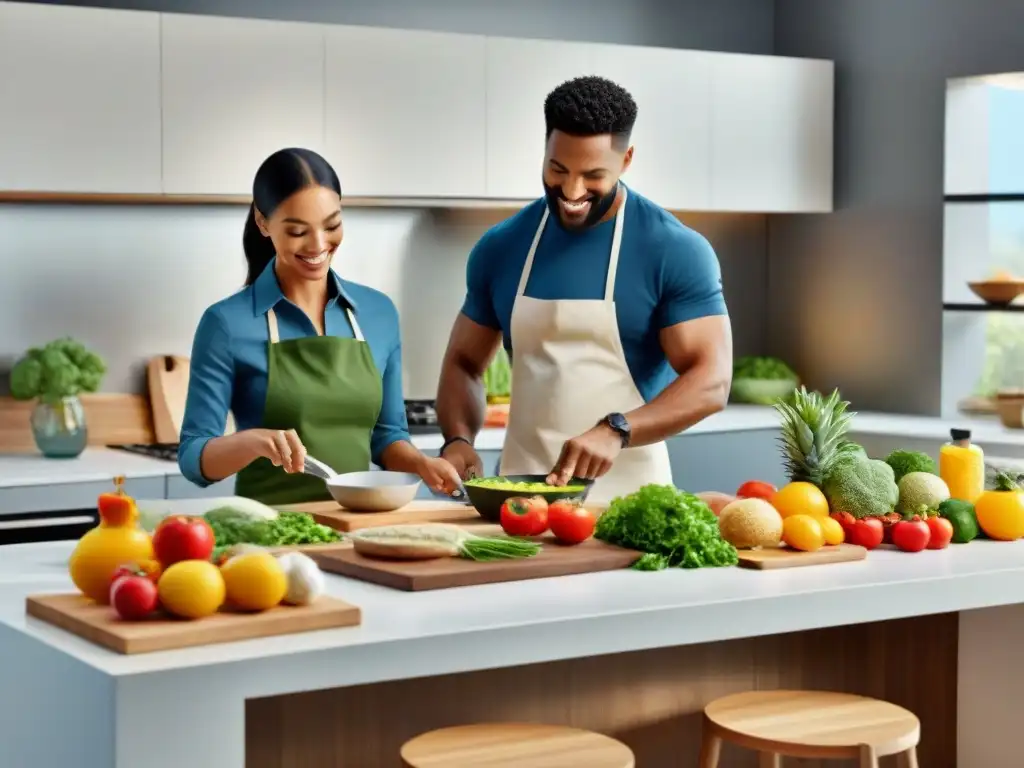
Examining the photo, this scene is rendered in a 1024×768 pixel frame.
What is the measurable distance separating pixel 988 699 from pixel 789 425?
66 cm

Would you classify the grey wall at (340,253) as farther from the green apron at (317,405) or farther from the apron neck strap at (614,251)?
the apron neck strap at (614,251)

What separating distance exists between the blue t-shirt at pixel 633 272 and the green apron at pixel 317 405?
0.41 meters

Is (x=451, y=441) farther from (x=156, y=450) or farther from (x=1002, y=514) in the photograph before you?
(x=156, y=450)

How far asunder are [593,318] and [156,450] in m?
1.84

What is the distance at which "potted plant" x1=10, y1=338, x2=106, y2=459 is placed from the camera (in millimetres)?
4512

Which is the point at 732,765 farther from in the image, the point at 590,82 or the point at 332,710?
the point at 590,82

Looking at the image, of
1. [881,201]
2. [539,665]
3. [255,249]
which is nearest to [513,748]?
[539,665]

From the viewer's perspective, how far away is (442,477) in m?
2.93

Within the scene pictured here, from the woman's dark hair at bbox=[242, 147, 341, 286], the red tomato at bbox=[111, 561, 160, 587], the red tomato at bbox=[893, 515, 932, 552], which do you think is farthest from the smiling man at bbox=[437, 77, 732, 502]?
the red tomato at bbox=[111, 561, 160, 587]

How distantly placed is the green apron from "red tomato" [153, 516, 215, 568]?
35.6 inches

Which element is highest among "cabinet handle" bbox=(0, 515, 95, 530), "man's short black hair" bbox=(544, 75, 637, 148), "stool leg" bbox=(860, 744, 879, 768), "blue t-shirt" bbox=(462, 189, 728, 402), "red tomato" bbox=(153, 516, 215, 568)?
"man's short black hair" bbox=(544, 75, 637, 148)

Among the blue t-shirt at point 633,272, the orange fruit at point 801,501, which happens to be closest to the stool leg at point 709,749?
the orange fruit at point 801,501

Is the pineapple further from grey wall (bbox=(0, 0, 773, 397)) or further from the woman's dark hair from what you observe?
grey wall (bbox=(0, 0, 773, 397))

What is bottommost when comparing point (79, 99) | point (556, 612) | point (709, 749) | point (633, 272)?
→ point (709, 749)
